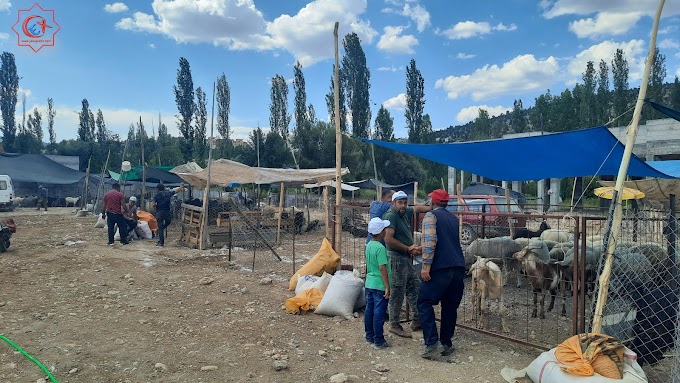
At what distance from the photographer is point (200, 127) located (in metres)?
40.7

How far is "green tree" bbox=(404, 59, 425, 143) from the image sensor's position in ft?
134

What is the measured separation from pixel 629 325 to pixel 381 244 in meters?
2.38

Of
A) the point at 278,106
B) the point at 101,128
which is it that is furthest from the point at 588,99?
the point at 101,128

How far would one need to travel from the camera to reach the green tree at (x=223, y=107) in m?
48.0

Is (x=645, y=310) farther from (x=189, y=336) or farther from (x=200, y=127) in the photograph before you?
(x=200, y=127)

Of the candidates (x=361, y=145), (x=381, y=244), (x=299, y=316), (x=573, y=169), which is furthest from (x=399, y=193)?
(x=361, y=145)

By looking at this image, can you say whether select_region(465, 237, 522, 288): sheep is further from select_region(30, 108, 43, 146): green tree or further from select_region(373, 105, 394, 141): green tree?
select_region(30, 108, 43, 146): green tree

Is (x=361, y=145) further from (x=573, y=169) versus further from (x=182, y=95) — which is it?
(x=573, y=169)

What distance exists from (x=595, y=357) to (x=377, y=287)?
213 centimetres

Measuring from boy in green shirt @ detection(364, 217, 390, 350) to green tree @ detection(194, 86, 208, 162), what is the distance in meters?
32.4

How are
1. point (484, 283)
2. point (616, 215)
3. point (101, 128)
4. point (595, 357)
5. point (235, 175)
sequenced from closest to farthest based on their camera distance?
point (595, 357) < point (616, 215) < point (484, 283) < point (235, 175) < point (101, 128)

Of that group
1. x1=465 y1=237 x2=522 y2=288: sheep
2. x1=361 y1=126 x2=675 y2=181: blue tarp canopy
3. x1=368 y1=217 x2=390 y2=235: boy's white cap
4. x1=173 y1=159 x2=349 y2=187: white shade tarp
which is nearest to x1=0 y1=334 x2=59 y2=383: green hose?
x1=368 y1=217 x2=390 y2=235: boy's white cap

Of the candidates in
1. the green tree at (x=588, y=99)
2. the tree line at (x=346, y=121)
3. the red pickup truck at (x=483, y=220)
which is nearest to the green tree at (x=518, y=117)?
the tree line at (x=346, y=121)

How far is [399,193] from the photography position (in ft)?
17.4
